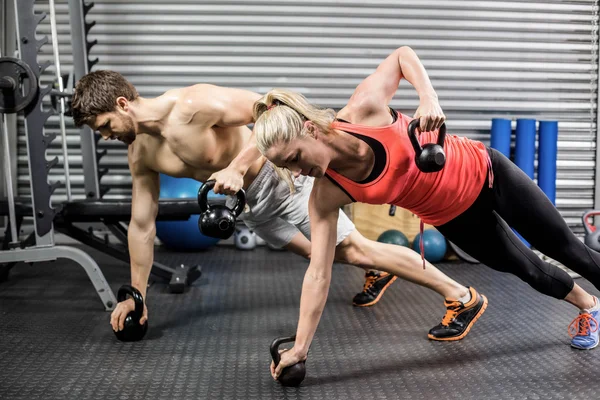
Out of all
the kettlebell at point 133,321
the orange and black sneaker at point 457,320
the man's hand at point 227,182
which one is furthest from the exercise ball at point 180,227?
the man's hand at point 227,182

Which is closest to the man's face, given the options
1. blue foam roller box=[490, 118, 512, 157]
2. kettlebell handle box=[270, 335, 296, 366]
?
kettlebell handle box=[270, 335, 296, 366]

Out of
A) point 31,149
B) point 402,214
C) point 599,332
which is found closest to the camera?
point 599,332

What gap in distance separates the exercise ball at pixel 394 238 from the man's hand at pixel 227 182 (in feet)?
7.86

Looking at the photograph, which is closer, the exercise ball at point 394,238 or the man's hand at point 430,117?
the man's hand at point 430,117

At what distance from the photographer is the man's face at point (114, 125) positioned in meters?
2.45

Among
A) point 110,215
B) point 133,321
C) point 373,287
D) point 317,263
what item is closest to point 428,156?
point 317,263

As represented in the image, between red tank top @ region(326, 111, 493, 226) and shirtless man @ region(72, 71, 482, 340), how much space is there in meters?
0.54

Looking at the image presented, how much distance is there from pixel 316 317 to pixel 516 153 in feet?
10.0

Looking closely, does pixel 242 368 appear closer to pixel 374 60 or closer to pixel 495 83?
pixel 374 60

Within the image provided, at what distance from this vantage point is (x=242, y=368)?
229 centimetres

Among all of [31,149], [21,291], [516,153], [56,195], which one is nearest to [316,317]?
[31,149]

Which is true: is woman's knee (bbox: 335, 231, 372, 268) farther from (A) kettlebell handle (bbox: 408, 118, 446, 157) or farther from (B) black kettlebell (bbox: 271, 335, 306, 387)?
(A) kettlebell handle (bbox: 408, 118, 446, 157)

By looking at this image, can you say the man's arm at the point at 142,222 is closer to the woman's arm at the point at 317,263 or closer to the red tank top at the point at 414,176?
the woman's arm at the point at 317,263

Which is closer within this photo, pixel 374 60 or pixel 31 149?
pixel 31 149
